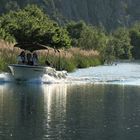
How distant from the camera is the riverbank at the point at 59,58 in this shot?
146 feet

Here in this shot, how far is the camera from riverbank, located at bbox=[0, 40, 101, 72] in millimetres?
44531

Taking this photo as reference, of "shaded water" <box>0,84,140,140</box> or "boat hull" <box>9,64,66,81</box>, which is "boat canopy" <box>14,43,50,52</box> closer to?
"boat hull" <box>9,64,66,81</box>

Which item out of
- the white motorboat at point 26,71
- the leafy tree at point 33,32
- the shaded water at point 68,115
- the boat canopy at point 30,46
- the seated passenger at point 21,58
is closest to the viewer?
the shaded water at point 68,115

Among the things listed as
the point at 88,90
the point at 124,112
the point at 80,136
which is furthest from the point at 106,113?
the point at 88,90

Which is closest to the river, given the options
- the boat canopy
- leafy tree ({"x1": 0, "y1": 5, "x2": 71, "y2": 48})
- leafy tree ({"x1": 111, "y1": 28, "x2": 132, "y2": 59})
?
the boat canopy

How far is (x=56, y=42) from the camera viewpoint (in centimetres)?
6312

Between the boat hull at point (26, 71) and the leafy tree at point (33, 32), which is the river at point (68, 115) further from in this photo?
the leafy tree at point (33, 32)

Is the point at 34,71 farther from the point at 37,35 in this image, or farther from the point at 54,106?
the point at 37,35

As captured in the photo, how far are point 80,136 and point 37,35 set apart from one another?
4634 centimetres

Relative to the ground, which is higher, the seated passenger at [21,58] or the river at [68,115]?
the seated passenger at [21,58]

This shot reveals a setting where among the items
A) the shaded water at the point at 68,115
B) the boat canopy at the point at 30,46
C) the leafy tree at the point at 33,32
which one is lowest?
the shaded water at the point at 68,115

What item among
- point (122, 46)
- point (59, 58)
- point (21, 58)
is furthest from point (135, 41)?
point (21, 58)

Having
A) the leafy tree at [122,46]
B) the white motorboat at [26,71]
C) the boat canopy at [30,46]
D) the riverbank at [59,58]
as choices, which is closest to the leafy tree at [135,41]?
the leafy tree at [122,46]

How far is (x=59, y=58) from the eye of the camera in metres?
49.2
